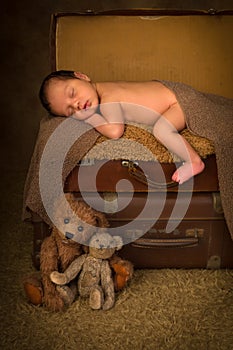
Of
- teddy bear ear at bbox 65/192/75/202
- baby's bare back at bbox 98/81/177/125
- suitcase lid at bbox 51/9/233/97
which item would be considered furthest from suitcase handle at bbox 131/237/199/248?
suitcase lid at bbox 51/9/233/97

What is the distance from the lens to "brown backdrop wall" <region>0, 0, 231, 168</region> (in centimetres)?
238

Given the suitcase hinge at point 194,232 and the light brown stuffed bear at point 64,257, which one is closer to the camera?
the light brown stuffed bear at point 64,257

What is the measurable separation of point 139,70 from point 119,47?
11 cm

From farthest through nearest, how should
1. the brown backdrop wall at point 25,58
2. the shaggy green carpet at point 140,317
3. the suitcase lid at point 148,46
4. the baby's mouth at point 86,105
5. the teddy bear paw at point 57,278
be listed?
the brown backdrop wall at point 25,58
the suitcase lid at point 148,46
the baby's mouth at point 86,105
the teddy bear paw at point 57,278
the shaggy green carpet at point 140,317

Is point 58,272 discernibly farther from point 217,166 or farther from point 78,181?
point 217,166

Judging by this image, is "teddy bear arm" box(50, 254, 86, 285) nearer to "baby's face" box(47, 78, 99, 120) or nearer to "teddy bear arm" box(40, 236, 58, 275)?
"teddy bear arm" box(40, 236, 58, 275)

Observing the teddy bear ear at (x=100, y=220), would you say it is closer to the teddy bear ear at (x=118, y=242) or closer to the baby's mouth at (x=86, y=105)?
the teddy bear ear at (x=118, y=242)

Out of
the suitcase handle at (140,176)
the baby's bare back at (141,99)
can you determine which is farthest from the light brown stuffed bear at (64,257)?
the baby's bare back at (141,99)

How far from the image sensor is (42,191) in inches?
62.4

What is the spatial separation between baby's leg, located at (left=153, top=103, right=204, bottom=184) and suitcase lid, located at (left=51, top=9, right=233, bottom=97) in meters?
0.45

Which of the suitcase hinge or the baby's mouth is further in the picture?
the baby's mouth

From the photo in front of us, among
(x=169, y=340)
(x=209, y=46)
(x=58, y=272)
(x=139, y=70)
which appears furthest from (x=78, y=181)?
(x=209, y=46)

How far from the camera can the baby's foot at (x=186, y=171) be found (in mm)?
1531

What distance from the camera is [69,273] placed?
151 centimetres
